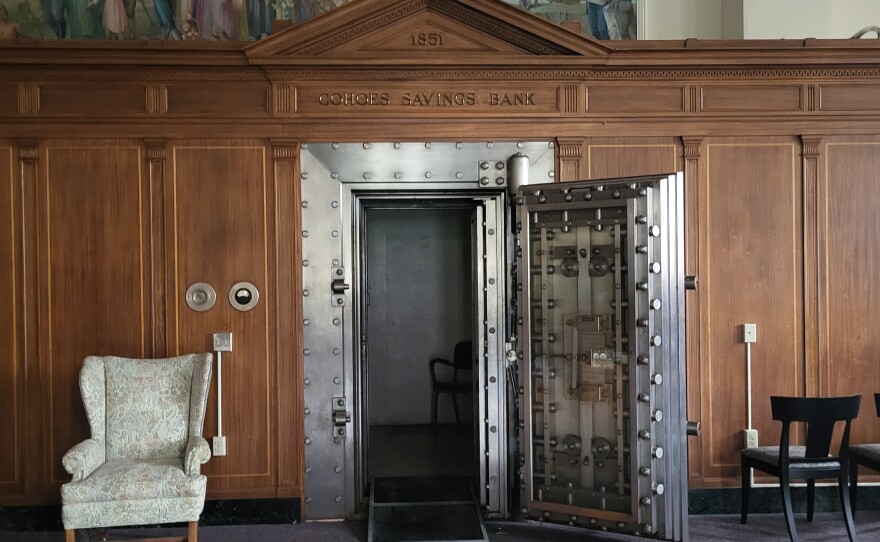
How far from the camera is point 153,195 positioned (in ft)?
14.7

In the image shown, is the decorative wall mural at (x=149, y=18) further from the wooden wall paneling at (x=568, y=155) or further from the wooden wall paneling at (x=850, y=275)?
the wooden wall paneling at (x=850, y=275)

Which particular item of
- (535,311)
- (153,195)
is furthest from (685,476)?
(153,195)

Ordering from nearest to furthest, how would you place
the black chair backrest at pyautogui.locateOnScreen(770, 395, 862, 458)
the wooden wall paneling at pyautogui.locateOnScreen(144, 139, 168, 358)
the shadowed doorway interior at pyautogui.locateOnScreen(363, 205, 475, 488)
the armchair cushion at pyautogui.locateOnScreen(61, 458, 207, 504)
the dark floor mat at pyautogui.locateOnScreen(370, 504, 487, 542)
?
1. the armchair cushion at pyautogui.locateOnScreen(61, 458, 207, 504)
2. the black chair backrest at pyautogui.locateOnScreen(770, 395, 862, 458)
3. the dark floor mat at pyautogui.locateOnScreen(370, 504, 487, 542)
4. the wooden wall paneling at pyautogui.locateOnScreen(144, 139, 168, 358)
5. the shadowed doorway interior at pyautogui.locateOnScreen(363, 205, 475, 488)

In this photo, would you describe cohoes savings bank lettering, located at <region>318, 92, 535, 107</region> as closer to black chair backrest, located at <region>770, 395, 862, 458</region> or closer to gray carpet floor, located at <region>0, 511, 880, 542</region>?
black chair backrest, located at <region>770, 395, 862, 458</region>

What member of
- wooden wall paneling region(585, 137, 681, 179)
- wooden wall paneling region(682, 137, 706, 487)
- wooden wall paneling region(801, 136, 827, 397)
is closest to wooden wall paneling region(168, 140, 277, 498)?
wooden wall paneling region(585, 137, 681, 179)

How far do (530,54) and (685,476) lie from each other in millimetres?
2735

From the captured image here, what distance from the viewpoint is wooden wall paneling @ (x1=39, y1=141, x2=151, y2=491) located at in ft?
14.6

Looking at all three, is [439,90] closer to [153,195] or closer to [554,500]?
[153,195]

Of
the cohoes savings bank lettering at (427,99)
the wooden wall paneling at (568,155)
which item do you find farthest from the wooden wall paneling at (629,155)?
the cohoes savings bank lettering at (427,99)

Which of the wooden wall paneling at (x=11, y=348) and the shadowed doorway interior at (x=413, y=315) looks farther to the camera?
the shadowed doorway interior at (x=413, y=315)

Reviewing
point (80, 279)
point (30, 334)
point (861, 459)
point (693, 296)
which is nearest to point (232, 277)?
point (80, 279)

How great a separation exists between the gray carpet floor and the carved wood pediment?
9.66ft

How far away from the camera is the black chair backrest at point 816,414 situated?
12.6ft

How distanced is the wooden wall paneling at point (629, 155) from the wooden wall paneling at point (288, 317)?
6.45 feet
